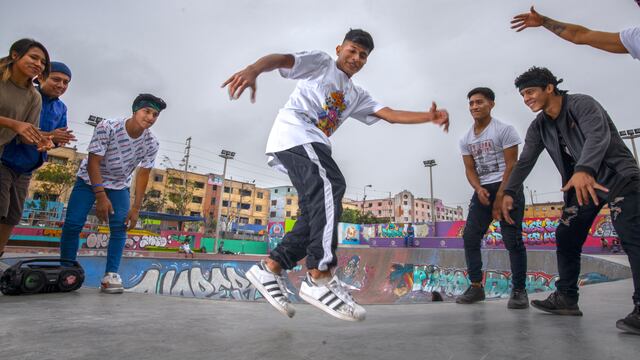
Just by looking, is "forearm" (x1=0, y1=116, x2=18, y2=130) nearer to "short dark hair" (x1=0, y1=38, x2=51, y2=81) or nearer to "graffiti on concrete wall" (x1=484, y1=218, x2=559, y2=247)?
"short dark hair" (x1=0, y1=38, x2=51, y2=81)

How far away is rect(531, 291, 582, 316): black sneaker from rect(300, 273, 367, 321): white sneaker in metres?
1.61

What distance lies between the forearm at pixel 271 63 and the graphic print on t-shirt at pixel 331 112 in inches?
15.0

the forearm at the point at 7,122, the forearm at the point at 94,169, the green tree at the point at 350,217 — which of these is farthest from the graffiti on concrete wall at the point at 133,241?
the green tree at the point at 350,217

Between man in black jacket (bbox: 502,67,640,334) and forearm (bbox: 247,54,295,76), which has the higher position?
forearm (bbox: 247,54,295,76)

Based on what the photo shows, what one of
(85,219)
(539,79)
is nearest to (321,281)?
(539,79)

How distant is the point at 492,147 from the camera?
3658 millimetres

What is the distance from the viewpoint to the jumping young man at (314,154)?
2131mm

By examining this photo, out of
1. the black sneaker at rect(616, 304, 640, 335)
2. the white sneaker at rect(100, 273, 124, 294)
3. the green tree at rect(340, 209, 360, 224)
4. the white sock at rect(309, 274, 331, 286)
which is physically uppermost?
the green tree at rect(340, 209, 360, 224)

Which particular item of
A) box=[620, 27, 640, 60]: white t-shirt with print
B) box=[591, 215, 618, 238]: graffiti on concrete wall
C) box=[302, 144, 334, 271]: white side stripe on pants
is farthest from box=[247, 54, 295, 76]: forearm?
box=[591, 215, 618, 238]: graffiti on concrete wall

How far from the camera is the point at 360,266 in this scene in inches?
613

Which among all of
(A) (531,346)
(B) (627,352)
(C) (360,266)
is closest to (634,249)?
(B) (627,352)

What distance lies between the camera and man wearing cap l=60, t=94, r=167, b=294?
348 centimetres

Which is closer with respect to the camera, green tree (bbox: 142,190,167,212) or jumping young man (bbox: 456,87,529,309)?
jumping young man (bbox: 456,87,529,309)

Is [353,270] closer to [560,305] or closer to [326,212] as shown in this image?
[560,305]
